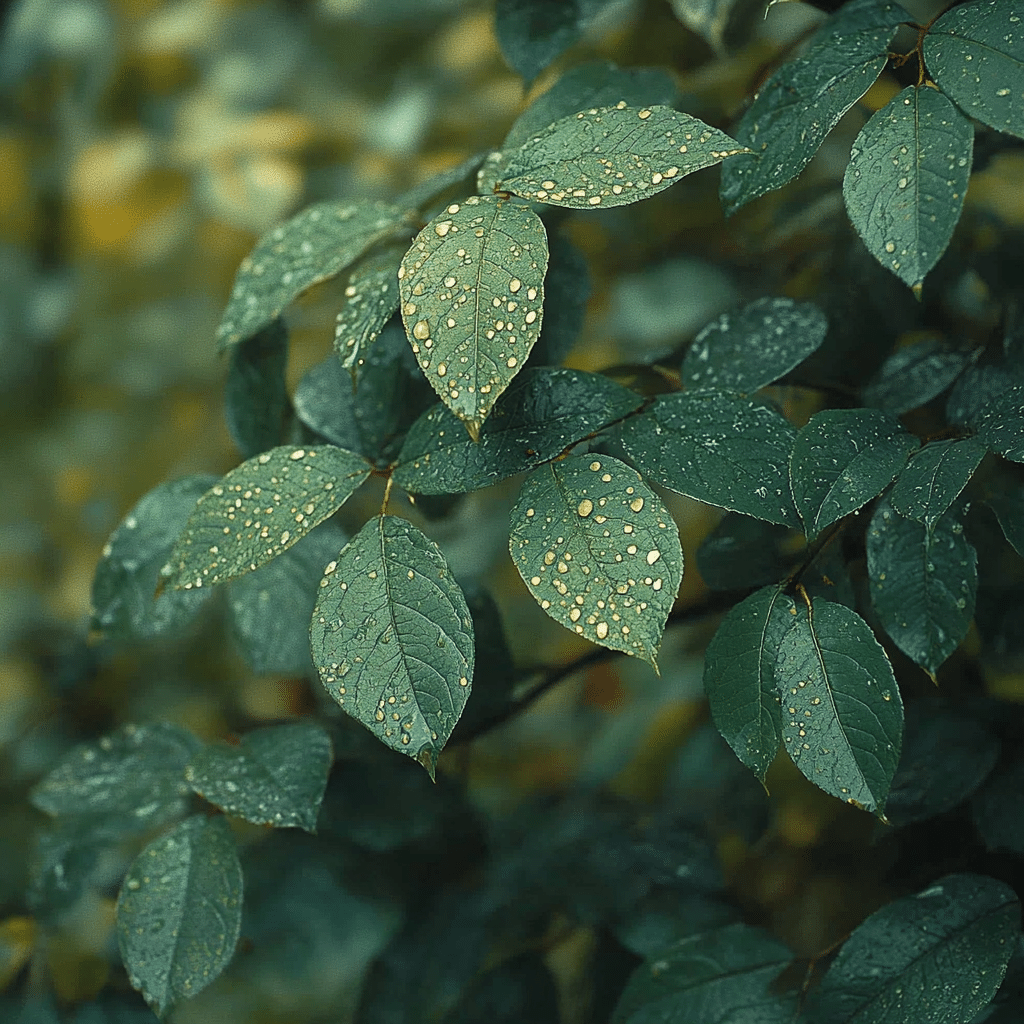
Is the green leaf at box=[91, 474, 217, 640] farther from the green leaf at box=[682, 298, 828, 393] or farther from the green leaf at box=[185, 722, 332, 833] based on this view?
the green leaf at box=[682, 298, 828, 393]

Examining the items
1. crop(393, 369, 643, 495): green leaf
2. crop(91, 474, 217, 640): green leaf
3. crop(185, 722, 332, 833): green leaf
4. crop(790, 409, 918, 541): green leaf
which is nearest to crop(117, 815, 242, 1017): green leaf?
crop(185, 722, 332, 833): green leaf

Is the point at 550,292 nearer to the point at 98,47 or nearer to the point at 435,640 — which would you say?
the point at 435,640

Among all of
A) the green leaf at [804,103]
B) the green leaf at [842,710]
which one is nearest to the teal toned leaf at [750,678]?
the green leaf at [842,710]

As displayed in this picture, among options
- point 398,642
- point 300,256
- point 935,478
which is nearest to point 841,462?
point 935,478

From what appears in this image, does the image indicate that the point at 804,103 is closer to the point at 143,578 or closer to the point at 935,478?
the point at 935,478

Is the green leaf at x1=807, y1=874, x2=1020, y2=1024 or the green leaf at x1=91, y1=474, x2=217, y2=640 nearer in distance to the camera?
the green leaf at x1=807, y1=874, x2=1020, y2=1024

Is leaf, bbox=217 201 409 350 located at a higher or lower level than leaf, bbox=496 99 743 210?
lower

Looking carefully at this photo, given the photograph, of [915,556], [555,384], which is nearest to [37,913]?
[555,384]
